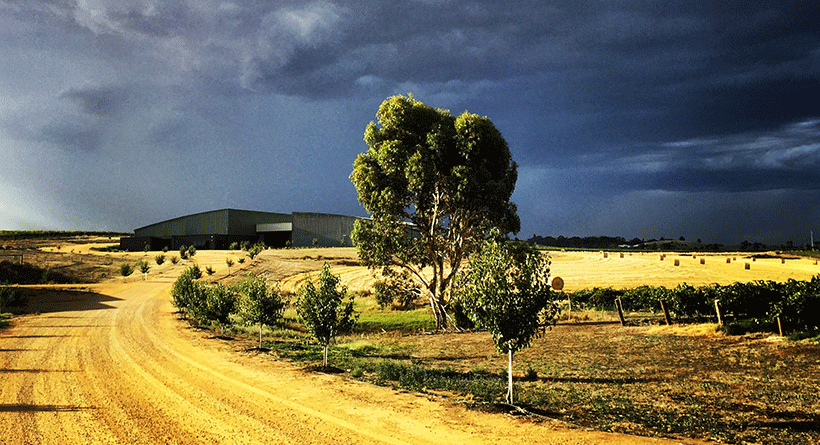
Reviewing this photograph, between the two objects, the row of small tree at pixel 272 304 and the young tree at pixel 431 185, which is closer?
the row of small tree at pixel 272 304

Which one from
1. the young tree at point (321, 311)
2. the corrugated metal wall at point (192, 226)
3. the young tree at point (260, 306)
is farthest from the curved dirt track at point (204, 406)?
the corrugated metal wall at point (192, 226)

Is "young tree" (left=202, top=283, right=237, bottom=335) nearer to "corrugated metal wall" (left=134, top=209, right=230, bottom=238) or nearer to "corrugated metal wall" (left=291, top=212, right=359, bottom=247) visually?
"corrugated metal wall" (left=291, top=212, right=359, bottom=247)

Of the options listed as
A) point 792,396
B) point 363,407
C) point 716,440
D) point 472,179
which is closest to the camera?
point 716,440

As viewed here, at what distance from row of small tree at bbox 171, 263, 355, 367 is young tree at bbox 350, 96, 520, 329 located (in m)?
6.77

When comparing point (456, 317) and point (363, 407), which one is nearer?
point (363, 407)

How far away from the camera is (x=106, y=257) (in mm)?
89125

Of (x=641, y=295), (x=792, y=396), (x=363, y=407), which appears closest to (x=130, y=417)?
(x=363, y=407)

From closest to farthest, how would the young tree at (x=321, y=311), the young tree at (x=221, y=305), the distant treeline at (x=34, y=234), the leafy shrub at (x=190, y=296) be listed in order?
the young tree at (x=321, y=311) < the young tree at (x=221, y=305) < the leafy shrub at (x=190, y=296) < the distant treeline at (x=34, y=234)

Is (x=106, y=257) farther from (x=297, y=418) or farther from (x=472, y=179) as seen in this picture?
(x=297, y=418)

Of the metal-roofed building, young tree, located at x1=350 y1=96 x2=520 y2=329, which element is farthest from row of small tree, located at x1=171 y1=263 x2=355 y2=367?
the metal-roofed building

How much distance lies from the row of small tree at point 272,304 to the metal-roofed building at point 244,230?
5035 centimetres

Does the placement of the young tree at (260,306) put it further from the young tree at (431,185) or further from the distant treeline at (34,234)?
the distant treeline at (34,234)

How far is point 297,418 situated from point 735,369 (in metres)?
18.5

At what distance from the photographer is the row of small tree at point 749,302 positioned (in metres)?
25.2
